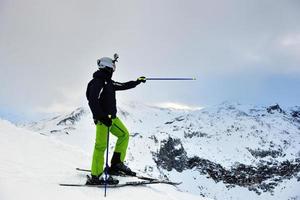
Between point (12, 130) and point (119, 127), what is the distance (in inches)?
251

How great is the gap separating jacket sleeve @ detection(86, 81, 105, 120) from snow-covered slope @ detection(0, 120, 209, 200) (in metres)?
1.67

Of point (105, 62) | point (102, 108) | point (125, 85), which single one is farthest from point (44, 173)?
point (105, 62)

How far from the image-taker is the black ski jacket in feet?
33.3

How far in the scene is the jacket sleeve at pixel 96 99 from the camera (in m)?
10.1

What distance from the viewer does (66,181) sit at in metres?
10.5

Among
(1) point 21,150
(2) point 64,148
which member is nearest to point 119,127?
(1) point 21,150

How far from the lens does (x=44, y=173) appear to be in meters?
11.1

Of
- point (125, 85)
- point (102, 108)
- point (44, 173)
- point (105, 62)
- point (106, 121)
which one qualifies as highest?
point (105, 62)

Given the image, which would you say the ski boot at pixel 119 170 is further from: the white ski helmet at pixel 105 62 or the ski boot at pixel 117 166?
the white ski helmet at pixel 105 62

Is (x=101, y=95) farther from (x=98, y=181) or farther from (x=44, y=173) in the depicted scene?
(x=44, y=173)

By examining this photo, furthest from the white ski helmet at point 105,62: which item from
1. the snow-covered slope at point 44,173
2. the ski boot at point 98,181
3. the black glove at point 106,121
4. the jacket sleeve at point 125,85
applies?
the snow-covered slope at point 44,173

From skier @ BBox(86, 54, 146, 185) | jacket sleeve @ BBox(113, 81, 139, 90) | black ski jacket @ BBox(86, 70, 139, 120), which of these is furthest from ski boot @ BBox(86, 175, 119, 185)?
jacket sleeve @ BBox(113, 81, 139, 90)

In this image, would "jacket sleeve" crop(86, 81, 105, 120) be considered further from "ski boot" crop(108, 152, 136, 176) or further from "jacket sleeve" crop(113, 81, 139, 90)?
"ski boot" crop(108, 152, 136, 176)

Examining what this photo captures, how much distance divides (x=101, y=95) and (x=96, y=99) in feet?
1.53
